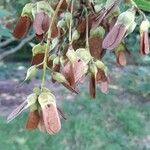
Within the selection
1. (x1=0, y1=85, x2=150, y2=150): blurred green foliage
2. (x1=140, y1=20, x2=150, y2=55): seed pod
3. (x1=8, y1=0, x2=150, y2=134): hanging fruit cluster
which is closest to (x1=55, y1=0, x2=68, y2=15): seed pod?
(x1=8, y1=0, x2=150, y2=134): hanging fruit cluster

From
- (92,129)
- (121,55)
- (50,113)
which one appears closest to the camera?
(50,113)

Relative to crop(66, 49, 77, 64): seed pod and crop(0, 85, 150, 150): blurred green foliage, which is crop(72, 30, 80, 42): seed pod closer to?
crop(66, 49, 77, 64): seed pod

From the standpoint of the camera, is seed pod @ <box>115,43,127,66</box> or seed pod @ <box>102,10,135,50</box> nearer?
seed pod @ <box>102,10,135,50</box>

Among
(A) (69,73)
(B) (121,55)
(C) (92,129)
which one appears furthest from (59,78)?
(C) (92,129)

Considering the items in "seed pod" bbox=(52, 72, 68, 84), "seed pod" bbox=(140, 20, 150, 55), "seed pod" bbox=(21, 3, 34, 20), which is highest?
"seed pod" bbox=(21, 3, 34, 20)

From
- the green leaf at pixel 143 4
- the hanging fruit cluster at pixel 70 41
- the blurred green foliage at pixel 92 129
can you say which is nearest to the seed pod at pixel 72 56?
the hanging fruit cluster at pixel 70 41

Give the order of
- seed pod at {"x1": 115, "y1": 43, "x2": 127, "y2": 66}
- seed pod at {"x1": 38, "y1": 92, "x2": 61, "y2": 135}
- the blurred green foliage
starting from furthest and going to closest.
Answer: the blurred green foliage, seed pod at {"x1": 115, "y1": 43, "x2": 127, "y2": 66}, seed pod at {"x1": 38, "y1": 92, "x2": 61, "y2": 135}

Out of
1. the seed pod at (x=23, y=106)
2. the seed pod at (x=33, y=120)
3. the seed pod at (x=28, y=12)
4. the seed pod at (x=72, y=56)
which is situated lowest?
the seed pod at (x=33, y=120)

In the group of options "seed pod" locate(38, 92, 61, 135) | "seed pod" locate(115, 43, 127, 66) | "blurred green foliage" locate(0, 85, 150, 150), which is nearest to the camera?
"seed pod" locate(38, 92, 61, 135)

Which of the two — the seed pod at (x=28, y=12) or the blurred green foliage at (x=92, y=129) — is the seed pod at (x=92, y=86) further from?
the blurred green foliage at (x=92, y=129)

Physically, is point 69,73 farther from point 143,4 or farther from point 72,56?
point 143,4
